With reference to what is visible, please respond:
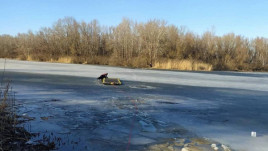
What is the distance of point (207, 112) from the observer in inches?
164

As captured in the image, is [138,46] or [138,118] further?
[138,46]

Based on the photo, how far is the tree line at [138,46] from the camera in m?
18.8

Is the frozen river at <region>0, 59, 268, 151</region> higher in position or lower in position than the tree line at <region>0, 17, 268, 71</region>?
lower

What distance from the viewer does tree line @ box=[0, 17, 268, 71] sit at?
742 inches

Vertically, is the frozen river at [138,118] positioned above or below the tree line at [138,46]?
below

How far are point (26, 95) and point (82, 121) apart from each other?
7.76 feet

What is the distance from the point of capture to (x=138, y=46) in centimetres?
1986

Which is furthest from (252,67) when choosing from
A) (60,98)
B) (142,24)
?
(60,98)

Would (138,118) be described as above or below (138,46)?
below

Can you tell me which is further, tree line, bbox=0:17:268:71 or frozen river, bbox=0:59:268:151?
tree line, bbox=0:17:268:71

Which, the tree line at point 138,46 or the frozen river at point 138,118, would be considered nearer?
the frozen river at point 138,118

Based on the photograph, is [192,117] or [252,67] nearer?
[192,117]

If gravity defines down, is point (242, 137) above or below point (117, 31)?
below

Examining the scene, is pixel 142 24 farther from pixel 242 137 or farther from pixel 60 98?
pixel 242 137
